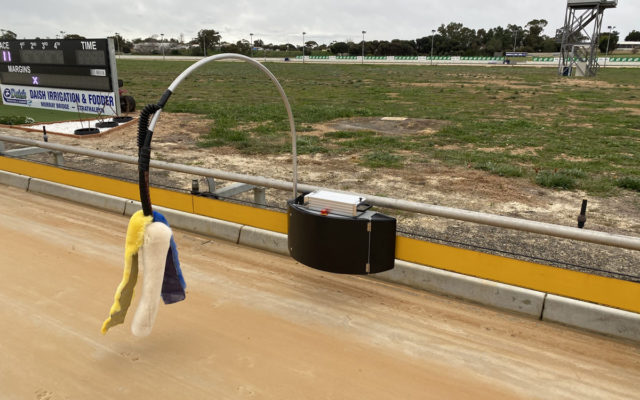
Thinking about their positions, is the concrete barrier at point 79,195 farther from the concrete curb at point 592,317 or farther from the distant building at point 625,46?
the distant building at point 625,46

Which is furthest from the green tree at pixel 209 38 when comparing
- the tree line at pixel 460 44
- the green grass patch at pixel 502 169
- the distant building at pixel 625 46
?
the green grass patch at pixel 502 169

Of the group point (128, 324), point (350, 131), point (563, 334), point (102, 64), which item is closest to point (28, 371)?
point (128, 324)

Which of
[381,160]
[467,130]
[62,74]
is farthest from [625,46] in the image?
[62,74]

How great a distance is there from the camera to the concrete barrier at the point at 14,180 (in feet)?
31.0

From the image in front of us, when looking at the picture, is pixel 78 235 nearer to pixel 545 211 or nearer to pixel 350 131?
pixel 545 211

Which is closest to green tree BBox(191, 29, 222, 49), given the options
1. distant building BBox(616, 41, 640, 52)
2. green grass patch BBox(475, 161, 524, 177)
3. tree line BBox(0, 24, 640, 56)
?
tree line BBox(0, 24, 640, 56)

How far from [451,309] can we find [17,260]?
17.7 ft

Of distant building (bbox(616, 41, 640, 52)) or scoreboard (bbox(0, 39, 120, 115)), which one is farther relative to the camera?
distant building (bbox(616, 41, 640, 52))

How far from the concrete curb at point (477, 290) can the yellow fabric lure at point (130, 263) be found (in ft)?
8.83

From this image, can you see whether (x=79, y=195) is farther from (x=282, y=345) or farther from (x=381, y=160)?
(x=381, y=160)

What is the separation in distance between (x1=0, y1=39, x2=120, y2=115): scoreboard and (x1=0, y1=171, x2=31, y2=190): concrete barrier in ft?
12.2

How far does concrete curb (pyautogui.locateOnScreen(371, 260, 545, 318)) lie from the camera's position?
5.05 metres

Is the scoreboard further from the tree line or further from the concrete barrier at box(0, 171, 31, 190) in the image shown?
the tree line

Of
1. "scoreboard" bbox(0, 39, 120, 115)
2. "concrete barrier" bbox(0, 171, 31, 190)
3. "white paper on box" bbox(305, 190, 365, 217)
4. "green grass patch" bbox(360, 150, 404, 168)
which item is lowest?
"concrete barrier" bbox(0, 171, 31, 190)
